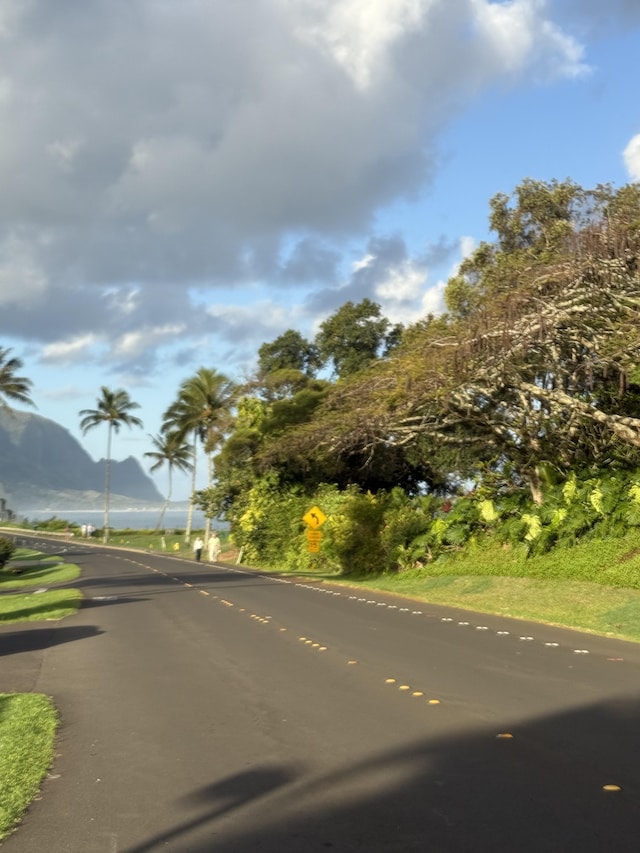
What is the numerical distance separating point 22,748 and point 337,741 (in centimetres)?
261

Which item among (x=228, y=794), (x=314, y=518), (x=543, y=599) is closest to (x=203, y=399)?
(x=314, y=518)

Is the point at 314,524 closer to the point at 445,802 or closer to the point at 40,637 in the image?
the point at 40,637

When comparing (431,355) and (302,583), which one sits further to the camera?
(302,583)

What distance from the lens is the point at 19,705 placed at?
9461 millimetres

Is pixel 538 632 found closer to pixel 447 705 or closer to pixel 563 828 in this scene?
pixel 447 705

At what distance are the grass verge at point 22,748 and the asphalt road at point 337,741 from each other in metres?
0.14

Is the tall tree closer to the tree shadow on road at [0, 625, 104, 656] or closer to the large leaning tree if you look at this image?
the large leaning tree

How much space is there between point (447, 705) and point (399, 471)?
108ft

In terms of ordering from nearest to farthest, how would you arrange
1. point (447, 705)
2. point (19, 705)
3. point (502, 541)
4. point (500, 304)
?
point (447, 705)
point (19, 705)
point (500, 304)
point (502, 541)

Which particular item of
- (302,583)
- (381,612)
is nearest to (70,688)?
(381,612)

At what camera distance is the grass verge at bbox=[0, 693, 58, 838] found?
6.09 metres

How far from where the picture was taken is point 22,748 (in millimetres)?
7574

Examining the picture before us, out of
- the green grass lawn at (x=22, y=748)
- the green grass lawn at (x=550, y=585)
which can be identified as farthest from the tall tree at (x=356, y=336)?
the green grass lawn at (x=22, y=748)

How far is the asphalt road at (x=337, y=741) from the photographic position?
5.38 metres
